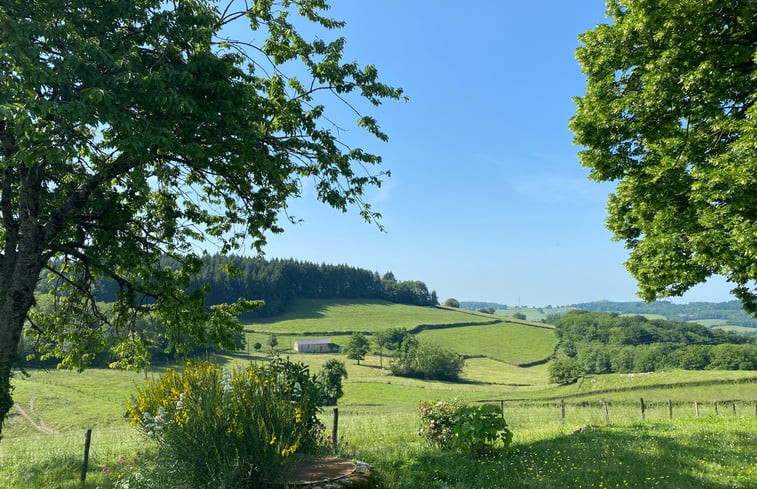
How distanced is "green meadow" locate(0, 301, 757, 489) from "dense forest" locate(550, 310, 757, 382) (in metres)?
7.19

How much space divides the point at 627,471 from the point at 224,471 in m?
7.75

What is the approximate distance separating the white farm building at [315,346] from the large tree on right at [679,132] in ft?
301

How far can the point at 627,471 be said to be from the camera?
8492 mm

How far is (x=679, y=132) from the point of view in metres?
11.5

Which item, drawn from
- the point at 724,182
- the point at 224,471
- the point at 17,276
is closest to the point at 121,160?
the point at 17,276

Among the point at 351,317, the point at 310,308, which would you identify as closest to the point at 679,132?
the point at 351,317

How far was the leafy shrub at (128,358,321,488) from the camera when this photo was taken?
548 centimetres

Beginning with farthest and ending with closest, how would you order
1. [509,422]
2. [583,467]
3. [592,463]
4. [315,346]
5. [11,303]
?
[315,346]
[509,422]
[592,463]
[583,467]
[11,303]

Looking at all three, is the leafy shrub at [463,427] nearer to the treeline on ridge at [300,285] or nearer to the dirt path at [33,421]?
the dirt path at [33,421]

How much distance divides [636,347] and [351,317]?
2996 inches

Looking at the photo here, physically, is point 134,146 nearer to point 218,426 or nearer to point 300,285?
point 218,426

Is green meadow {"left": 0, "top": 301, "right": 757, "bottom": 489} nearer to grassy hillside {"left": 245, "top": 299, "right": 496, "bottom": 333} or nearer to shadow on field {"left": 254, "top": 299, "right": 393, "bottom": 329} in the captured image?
grassy hillside {"left": 245, "top": 299, "right": 496, "bottom": 333}

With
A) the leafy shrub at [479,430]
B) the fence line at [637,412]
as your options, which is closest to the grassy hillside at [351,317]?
the fence line at [637,412]

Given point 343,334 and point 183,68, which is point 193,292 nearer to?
point 183,68
